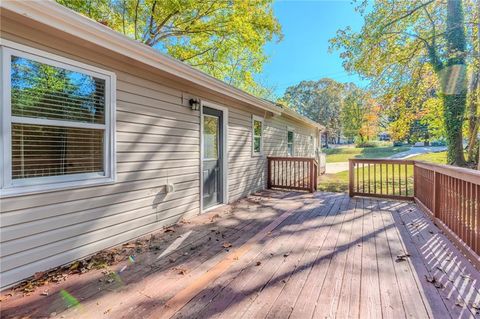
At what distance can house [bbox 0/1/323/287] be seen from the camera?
2.12 m

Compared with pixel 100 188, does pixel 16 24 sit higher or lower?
higher

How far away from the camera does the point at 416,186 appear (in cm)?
528

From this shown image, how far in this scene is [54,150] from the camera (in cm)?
246

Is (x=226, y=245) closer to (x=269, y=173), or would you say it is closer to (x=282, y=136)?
(x=269, y=173)

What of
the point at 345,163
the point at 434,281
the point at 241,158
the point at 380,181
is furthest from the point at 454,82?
the point at 345,163

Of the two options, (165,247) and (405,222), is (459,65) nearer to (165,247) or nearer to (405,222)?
(405,222)

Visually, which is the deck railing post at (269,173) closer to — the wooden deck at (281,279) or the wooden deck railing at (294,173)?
the wooden deck railing at (294,173)

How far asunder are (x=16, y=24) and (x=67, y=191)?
155 centimetres

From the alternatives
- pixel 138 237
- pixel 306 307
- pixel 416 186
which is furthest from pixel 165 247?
pixel 416 186

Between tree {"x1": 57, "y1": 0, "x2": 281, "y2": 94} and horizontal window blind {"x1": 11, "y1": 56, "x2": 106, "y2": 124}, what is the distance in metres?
6.61

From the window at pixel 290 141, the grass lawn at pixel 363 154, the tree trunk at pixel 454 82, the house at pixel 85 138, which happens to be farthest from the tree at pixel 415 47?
the grass lawn at pixel 363 154

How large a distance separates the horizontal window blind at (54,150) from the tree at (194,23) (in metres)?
6.89

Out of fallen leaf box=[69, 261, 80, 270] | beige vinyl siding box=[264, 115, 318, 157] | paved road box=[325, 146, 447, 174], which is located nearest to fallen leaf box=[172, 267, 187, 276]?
fallen leaf box=[69, 261, 80, 270]

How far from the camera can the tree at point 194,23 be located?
8508mm
